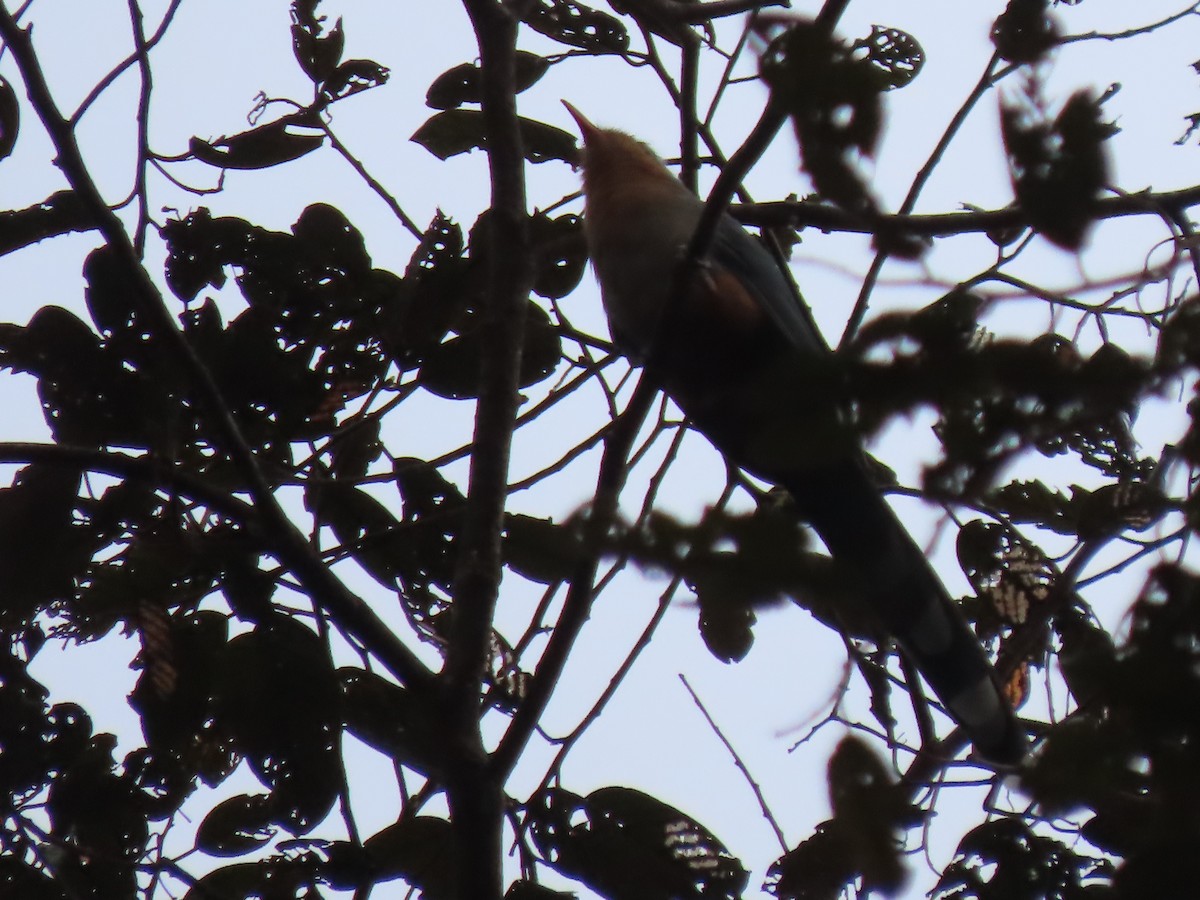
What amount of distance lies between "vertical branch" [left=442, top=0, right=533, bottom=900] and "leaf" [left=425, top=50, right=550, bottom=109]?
1.33 feet

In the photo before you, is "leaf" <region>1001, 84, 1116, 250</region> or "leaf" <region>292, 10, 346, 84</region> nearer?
"leaf" <region>1001, 84, 1116, 250</region>

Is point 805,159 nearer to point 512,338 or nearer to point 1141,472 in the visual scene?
point 512,338

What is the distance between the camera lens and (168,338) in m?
2.07

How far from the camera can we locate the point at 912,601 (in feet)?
9.58

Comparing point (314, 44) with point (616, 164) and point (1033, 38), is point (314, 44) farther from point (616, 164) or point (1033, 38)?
point (1033, 38)

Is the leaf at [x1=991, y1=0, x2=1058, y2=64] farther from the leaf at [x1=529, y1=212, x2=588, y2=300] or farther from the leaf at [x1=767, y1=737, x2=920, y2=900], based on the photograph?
the leaf at [x1=529, y1=212, x2=588, y2=300]

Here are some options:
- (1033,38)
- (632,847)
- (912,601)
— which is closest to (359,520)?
(632,847)

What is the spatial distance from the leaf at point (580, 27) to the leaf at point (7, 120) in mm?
1236

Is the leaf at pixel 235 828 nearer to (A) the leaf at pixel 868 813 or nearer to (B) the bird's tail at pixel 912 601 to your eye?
(B) the bird's tail at pixel 912 601

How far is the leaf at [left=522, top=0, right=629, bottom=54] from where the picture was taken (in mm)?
3184

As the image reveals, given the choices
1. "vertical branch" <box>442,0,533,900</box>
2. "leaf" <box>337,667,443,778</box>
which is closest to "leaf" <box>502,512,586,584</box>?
"vertical branch" <box>442,0,533,900</box>

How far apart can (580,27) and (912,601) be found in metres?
1.61

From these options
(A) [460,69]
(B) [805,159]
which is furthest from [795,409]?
(A) [460,69]

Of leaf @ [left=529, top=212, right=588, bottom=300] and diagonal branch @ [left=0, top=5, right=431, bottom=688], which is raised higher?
leaf @ [left=529, top=212, right=588, bottom=300]
